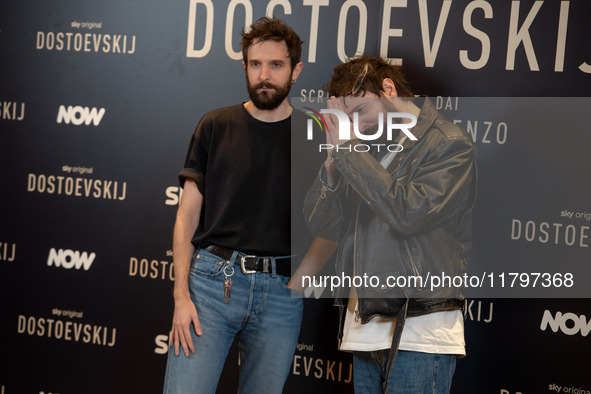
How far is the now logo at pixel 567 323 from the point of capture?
2.49 metres

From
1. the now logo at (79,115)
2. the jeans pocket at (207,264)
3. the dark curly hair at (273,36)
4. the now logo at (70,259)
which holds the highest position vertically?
the dark curly hair at (273,36)

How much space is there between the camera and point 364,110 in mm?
1896

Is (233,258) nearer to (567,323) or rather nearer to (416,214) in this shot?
(416,214)

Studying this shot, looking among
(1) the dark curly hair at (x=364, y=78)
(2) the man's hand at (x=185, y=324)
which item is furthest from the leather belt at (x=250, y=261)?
(1) the dark curly hair at (x=364, y=78)

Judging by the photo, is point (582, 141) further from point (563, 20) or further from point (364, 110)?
point (364, 110)

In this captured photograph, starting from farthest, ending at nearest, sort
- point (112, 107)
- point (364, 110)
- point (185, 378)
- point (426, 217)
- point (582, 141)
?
point (112, 107)
point (582, 141)
point (185, 378)
point (364, 110)
point (426, 217)

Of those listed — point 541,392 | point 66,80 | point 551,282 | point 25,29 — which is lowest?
point 541,392

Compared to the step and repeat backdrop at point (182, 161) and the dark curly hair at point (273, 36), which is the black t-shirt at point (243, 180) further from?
the step and repeat backdrop at point (182, 161)

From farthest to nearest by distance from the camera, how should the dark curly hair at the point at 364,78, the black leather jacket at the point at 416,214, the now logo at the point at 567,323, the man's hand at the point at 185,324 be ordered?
the now logo at the point at 567,323
the man's hand at the point at 185,324
the dark curly hair at the point at 364,78
the black leather jacket at the point at 416,214

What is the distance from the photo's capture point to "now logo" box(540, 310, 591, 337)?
8.16 ft

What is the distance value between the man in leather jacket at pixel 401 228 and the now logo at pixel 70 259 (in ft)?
5.50

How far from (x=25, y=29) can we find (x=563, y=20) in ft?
8.18

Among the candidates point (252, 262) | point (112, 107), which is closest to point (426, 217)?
point (252, 262)

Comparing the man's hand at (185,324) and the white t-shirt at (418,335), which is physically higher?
the white t-shirt at (418,335)
